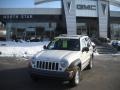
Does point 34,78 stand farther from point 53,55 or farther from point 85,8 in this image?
point 85,8

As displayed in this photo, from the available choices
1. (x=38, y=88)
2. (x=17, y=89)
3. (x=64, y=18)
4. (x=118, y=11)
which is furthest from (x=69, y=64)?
(x=118, y=11)

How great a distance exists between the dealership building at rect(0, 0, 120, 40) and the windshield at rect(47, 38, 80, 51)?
111 ft

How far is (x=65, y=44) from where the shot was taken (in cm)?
1062

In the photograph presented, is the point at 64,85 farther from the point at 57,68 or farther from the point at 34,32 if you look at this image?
the point at 34,32

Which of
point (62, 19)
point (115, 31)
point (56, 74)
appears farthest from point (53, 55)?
point (115, 31)

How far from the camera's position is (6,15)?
44.4 metres

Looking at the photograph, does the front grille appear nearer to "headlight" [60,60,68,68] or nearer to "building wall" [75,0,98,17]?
"headlight" [60,60,68,68]

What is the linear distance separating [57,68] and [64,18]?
36.8 metres

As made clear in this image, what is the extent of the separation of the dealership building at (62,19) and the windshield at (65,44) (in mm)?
33941

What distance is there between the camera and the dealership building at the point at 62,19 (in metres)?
44.5

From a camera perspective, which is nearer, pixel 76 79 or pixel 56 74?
pixel 56 74

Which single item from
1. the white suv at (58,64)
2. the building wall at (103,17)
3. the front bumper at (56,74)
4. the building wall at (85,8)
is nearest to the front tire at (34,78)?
the white suv at (58,64)

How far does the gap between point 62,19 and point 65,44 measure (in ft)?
118

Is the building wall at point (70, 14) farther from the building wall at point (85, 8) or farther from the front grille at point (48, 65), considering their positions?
the front grille at point (48, 65)
